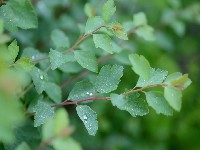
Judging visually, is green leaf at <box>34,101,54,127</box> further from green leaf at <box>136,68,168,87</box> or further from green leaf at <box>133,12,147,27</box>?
green leaf at <box>133,12,147,27</box>

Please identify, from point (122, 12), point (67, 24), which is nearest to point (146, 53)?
point (122, 12)

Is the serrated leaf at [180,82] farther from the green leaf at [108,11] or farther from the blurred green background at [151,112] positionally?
the blurred green background at [151,112]

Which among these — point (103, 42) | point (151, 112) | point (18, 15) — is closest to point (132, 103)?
point (103, 42)

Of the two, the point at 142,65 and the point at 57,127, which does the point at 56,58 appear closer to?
the point at 142,65

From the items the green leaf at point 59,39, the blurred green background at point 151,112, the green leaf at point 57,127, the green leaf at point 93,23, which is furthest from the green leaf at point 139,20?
the green leaf at point 57,127

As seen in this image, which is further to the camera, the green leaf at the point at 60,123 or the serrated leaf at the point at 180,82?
the serrated leaf at the point at 180,82

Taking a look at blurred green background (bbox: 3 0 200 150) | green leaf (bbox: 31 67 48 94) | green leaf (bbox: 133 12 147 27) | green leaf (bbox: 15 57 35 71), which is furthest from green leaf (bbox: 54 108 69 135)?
blurred green background (bbox: 3 0 200 150)

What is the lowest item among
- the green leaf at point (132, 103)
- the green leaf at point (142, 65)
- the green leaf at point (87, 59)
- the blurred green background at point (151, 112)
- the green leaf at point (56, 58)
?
the blurred green background at point (151, 112)
